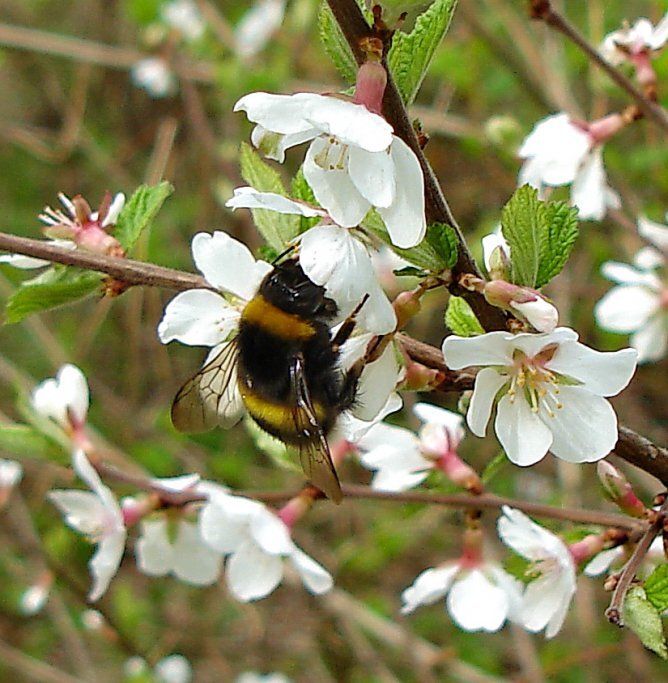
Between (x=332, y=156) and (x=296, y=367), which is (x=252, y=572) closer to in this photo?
(x=296, y=367)

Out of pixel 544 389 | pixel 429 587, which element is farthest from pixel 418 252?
pixel 429 587

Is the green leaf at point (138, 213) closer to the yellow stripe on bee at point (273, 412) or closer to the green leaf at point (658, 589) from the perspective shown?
the yellow stripe on bee at point (273, 412)

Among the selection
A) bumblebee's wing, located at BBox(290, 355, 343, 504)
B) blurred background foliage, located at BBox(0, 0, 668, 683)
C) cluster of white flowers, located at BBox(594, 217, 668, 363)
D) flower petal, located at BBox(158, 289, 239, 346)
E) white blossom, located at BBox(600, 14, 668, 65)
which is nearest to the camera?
bumblebee's wing, located at BBox(290, 355, 343, 504)

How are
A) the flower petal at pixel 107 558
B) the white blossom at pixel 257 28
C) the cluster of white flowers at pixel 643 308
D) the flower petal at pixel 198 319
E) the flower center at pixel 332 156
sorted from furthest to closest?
the white blossom at pixel 257 28, the cluster of white flowers at pixel 643 308, the flower petal at pixel 107 558, the flower petal at pixel 198 319, the flower center at pixel 332 156

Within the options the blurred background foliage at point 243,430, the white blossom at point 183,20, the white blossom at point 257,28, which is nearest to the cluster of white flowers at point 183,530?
the blurred background foliage at point 243,430

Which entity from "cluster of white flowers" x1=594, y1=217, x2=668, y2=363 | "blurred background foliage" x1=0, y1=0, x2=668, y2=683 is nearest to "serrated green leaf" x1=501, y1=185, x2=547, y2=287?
"cluster of white flowers" x1=594, y1=217, x2=668, y2=363

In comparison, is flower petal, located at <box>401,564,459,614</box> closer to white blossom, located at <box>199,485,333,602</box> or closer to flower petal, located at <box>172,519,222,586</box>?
white blossom, located at <box>199,485,333,602</box>
